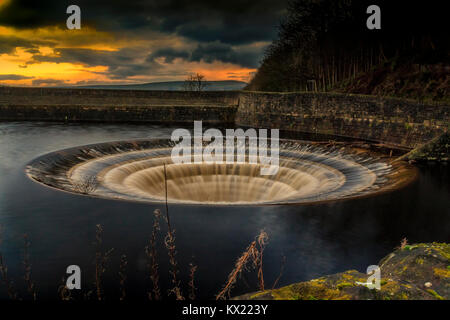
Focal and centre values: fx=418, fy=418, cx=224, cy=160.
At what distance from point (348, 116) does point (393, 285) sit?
2150cm

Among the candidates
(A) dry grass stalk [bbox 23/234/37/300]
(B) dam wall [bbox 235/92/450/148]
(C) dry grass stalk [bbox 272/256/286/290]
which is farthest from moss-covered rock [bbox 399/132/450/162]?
(A) dry grass stalk [bbox 23/234/37/300]

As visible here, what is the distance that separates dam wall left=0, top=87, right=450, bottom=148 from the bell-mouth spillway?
317 cm

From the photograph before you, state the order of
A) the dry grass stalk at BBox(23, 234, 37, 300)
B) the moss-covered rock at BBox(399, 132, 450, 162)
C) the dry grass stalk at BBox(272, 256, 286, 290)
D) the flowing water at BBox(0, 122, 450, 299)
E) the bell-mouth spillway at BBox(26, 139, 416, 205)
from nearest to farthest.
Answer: the dry grass stalk at BBox(23, 234, 37, 300)
the dry grass stalk at BBox(272, 256, 286, 290)
the flowing water at BBox(0, 122, 450, 299)
the bell-mouth spillway at BBox(26, 139, 416, 205)
the moss-covered rock at BBox(399, 132, 450, 162)

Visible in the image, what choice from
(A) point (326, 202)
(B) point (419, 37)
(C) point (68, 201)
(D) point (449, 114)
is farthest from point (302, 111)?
(C) point (68, 201)

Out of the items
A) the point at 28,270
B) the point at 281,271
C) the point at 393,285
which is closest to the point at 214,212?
the point at 281,271

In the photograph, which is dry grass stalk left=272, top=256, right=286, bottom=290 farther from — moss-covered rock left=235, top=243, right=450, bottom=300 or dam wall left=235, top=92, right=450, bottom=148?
dam wall left=235, top=92, right=450, bottom=148

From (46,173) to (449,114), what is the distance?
16466mm

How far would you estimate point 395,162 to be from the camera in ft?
53.8

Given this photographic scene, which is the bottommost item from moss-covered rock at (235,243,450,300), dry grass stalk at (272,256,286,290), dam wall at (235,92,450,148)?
dry grass stalk at (272,256,286,290)

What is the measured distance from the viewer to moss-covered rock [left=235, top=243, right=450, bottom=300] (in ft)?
8.95

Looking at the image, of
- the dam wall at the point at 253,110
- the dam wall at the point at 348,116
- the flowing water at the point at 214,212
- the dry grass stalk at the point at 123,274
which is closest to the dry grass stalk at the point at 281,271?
the flowing water at the point at 214,212

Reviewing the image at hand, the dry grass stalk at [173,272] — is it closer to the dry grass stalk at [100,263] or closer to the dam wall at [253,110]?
the dry grass stalk at [100,263]

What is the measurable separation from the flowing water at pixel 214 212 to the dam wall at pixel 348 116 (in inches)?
131

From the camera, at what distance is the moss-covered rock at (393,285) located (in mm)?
2727
